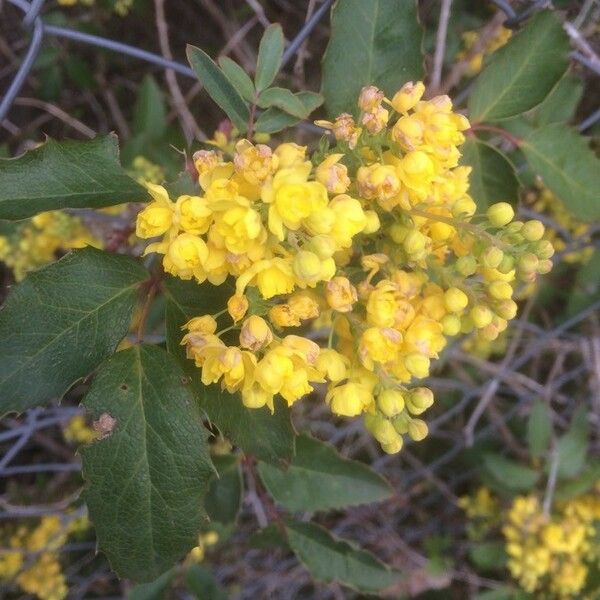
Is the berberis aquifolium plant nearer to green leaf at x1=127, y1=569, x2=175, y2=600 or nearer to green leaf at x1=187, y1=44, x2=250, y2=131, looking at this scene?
green leaf at x1=187, y1=44, x2=250, y2=131

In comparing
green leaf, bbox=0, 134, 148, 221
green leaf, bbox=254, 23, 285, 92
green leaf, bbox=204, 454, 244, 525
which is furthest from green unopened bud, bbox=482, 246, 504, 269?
green leaf, bbox=204, 454, 244, 525

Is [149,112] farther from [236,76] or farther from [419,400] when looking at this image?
[419,400]

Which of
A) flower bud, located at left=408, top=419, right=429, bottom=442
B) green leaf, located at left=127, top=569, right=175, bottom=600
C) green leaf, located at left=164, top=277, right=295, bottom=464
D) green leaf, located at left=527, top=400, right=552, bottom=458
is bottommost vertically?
green leaf, located at left=127, top=569, right=175, bottom=600

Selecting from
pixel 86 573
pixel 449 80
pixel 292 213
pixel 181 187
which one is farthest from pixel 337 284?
pixel 86 573

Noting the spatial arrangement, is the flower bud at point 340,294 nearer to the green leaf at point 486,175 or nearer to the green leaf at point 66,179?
the green leaf at point 66,179

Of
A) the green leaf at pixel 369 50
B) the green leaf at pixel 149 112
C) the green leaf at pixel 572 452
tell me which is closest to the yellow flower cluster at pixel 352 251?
the green leaf at pixel 369 50

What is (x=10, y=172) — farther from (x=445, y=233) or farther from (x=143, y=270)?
(x=445, y=233)

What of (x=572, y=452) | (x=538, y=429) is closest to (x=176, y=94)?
(x=538, y=429)
